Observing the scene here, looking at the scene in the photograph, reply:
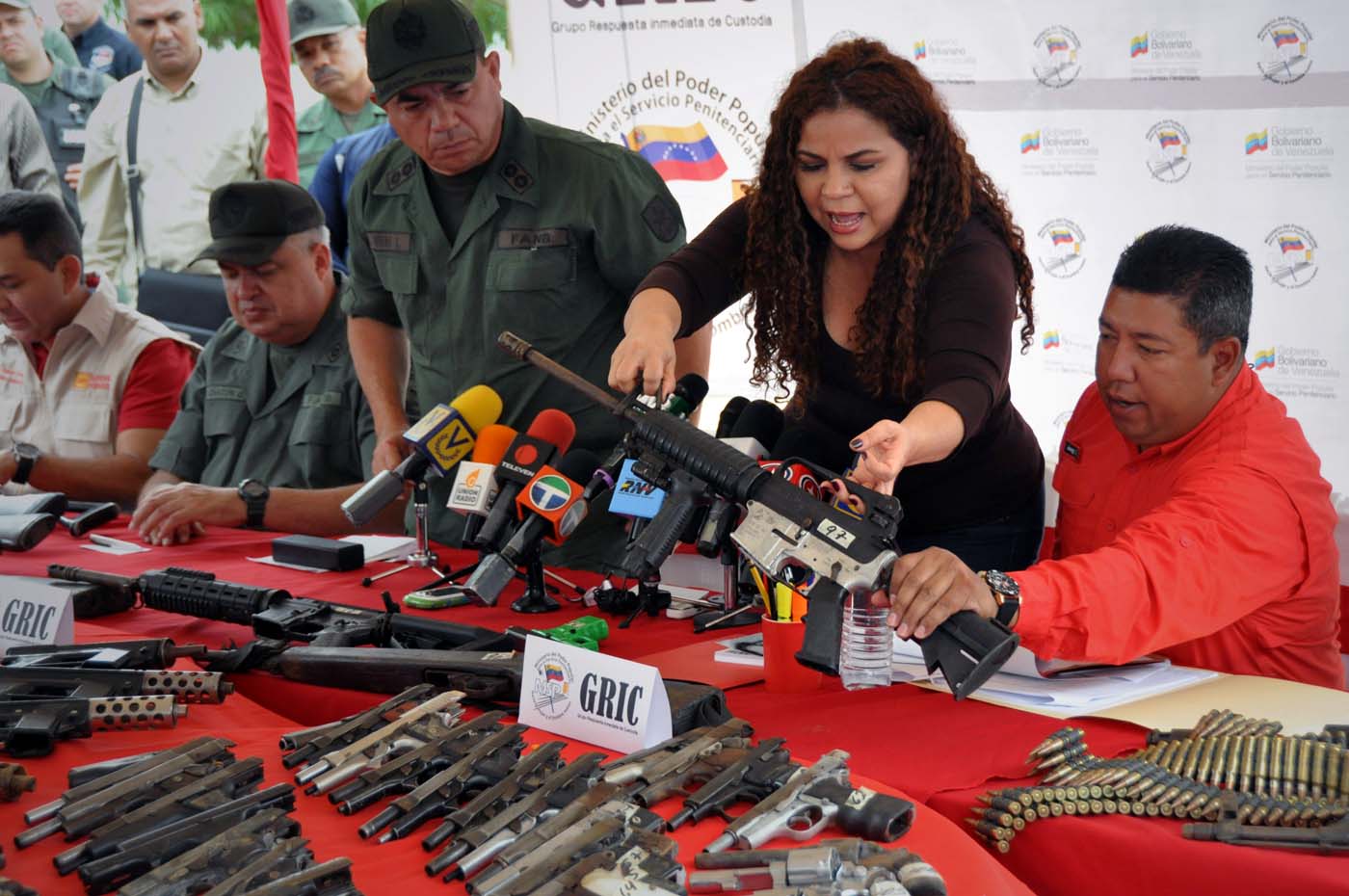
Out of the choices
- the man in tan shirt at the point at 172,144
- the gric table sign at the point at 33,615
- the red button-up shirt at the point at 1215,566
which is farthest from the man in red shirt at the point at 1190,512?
the man in tan shirt at the point at 172,144

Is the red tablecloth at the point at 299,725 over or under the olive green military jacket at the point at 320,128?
under

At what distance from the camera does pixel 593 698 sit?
1781mm

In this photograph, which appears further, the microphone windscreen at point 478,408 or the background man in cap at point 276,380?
the background man in cap at point 276,380

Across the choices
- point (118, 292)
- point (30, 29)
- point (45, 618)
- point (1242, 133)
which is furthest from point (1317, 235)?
→ point (30, 29)

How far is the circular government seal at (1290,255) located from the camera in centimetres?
396

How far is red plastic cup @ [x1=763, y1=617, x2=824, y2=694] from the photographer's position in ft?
6.88

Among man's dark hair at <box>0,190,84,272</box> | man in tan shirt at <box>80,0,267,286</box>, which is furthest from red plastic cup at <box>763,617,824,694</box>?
man in tan shirt at <box>80,0,267,286</box>

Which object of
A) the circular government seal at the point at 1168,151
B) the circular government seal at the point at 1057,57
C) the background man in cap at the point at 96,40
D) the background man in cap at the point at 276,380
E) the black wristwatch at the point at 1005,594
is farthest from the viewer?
the background man in cap at the point at 96,40

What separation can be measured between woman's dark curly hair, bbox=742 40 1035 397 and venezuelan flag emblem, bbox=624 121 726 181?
2435 millimetres

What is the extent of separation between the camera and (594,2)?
5.24 metres

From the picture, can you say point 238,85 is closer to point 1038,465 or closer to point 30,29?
point 30,29

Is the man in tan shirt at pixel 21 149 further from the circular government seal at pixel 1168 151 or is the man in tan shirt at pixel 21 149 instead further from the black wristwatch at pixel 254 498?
the circular government seal at pixel 1168 151

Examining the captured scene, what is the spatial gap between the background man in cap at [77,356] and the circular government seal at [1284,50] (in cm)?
392

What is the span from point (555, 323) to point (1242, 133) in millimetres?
2306
